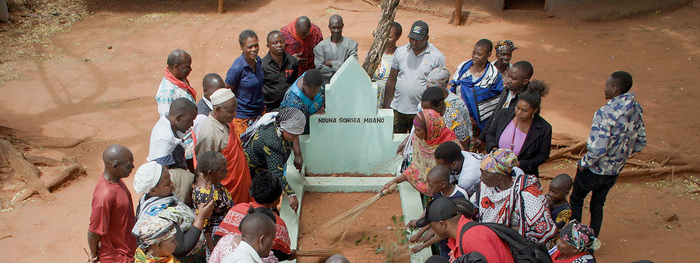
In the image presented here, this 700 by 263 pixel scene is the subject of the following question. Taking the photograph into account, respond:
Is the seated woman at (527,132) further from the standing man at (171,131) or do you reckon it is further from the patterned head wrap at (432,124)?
the standing man at (171,131)

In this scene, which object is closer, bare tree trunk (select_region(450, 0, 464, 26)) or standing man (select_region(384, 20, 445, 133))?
standing man (select_region(384, 20, 445, 133))

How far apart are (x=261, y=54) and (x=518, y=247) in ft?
30.9

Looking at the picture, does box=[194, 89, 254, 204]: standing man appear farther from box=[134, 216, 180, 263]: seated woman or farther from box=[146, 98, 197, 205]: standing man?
box=[134, 216, 180, 263]: seated woman

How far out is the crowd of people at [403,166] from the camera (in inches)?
136

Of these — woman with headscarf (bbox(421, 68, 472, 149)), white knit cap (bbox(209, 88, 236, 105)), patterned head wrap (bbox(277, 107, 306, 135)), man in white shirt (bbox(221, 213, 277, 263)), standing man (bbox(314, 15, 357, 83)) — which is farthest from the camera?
standing man (bbox(314, 15, 357, 83))

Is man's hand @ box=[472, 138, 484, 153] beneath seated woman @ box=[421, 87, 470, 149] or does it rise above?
beneath

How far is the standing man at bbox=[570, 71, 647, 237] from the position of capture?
4562 millimetres

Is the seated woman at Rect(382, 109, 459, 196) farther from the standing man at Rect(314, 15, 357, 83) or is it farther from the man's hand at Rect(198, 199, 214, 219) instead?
the standing man at Rect(314, 15, 357, 83)

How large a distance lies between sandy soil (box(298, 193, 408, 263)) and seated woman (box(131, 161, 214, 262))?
1.32 metres

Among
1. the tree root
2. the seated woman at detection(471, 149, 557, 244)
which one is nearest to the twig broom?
the seated woman at detection(471, 149, 557, 244)

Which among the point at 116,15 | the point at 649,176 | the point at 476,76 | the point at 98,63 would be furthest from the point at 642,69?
the point at 116,15

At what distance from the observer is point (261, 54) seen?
11.7m

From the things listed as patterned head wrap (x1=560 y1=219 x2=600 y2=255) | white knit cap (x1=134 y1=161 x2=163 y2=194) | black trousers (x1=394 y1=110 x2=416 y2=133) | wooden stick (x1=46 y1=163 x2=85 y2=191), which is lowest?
wooden stick (x1=46 y1=163 x2=85 y2=191)

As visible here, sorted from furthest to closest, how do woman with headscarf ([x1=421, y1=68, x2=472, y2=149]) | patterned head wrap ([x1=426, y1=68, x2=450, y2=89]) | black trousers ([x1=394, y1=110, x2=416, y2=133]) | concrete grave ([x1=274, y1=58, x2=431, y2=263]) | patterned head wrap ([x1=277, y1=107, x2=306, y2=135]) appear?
black trousers ([x1=394, y1=110, x2=416, y2=133])
concrete grave ([x1=274, y1=58, x2=431, y2=263])
patterned head wrap ([x1=426, y1=68, x2=450, y2=89])
woman with headscarf ([x1=421, y1=68, x2=472, y2=149])
patterned head wrap ([x1=277, y1=107, x2=306, y2=135])
